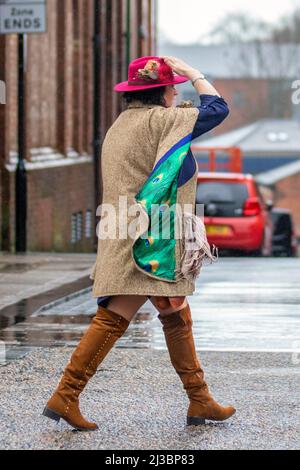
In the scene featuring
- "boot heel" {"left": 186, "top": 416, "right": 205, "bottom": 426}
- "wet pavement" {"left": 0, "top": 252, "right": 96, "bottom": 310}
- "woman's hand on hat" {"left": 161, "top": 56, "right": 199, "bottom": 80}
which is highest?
"woman's hand on hat" {"left": 161, "top": 56, "right": 199, "bottom": 80}

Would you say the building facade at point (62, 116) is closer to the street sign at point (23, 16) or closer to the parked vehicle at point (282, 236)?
the street sign at point (23, 16)

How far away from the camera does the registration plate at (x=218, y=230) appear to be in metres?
24.7

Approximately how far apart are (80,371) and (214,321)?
479 cm

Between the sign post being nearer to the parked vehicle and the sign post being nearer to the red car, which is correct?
the red car

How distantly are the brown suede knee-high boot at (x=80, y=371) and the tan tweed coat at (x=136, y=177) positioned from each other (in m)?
0.18

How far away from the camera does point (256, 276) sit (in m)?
16.6

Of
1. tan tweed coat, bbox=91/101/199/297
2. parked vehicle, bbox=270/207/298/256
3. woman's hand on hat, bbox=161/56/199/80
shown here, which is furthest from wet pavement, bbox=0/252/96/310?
parked vehicle, bbox=270/207/298/256

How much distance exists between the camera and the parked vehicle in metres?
30.3

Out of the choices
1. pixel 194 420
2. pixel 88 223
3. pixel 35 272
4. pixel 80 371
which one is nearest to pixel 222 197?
pixel 88 223

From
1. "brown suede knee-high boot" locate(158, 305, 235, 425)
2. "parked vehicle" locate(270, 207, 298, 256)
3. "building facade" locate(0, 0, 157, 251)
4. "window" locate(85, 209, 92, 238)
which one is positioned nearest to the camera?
"brown suede knee-high boot" locate(158, 305, 235, 425)

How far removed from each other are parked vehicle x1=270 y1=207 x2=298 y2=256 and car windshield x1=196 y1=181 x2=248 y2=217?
514 centimetres

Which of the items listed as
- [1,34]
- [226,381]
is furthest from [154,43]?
[226,381]

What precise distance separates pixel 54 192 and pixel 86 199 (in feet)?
13.2
